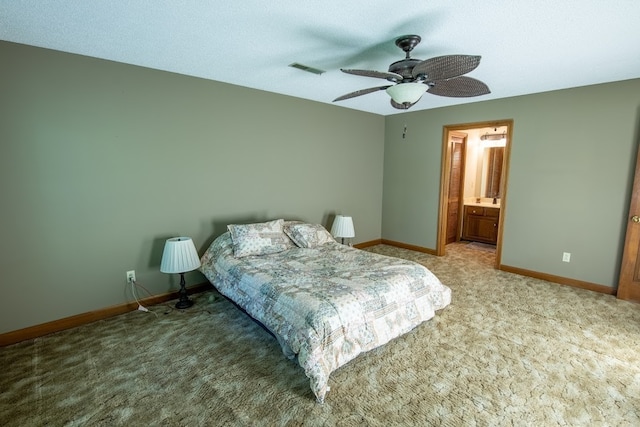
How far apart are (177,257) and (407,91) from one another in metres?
2.53

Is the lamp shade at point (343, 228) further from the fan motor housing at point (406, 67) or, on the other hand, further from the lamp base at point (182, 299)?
the fan motor housing at point (406, 67)

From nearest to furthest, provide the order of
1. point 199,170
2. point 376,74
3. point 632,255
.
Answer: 1. point 376,74
2. point 632,255
3. point 199,170

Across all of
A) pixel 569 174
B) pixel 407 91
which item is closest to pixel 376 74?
pixel 407 91

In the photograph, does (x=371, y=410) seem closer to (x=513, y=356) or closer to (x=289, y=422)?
(x=289, y=422)

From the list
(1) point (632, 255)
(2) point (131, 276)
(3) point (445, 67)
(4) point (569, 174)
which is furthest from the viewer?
(4) point (569, 174)

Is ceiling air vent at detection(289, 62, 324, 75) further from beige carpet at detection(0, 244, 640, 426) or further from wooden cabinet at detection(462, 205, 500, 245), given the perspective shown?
wooden cabinet at detection(462, 205, 500, 245)

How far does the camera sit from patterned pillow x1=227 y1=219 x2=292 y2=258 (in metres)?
3.16

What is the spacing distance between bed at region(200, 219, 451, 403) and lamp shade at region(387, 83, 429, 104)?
1.46 metres

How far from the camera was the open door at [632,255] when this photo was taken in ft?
10.4

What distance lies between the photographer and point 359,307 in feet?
7.14

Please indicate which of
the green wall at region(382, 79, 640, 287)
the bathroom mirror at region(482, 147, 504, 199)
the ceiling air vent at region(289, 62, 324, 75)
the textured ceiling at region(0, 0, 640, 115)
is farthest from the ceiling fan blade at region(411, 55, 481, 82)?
the bathroom mirror at region(482, 147, 504, 199)

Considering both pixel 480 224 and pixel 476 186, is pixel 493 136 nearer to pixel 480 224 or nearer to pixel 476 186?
pixel 476 186

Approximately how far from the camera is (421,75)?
2.09 metres

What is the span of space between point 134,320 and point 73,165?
151cm
